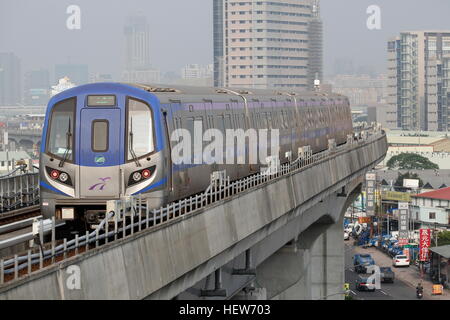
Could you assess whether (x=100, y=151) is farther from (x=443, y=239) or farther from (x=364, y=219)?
(x=364, y=219)

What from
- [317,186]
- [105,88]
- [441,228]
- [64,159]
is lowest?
[441,228]

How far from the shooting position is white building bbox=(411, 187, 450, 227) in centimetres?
12862

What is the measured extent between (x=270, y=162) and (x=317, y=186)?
826cm

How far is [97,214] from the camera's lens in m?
23.9

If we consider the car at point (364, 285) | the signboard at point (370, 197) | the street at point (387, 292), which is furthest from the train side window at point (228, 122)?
the signboard at point (370, 197)

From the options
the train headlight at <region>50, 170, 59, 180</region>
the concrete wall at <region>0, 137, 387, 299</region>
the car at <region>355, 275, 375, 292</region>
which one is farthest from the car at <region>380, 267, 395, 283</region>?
the train headlight at <region>50, 170, 59, 180</region>

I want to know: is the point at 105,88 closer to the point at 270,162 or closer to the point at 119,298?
the point at 119,298

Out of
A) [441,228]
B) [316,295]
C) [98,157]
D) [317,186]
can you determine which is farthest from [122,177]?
[441,228]

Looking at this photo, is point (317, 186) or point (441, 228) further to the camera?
point (441, 228)

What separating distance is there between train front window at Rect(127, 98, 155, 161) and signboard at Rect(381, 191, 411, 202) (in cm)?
11716

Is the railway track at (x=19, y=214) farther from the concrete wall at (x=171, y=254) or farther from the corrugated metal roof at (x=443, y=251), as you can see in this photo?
the corrugated metal roof at (x=443, y=251)

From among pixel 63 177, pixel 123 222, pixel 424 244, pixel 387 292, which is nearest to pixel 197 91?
pixel 63 177

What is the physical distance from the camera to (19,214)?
3084 centimetres

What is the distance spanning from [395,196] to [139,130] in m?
123
